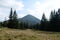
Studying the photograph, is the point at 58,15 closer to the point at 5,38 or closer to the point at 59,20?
the point at 59,20

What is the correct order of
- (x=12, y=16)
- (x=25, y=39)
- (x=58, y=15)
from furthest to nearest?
(x=12, y=16)
(x=58, y=15)
(x=25, y=39)

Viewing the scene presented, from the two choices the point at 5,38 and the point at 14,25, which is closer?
the point at 5,38

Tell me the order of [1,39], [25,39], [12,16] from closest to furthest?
[1,39] < [25,39] < [12,16]

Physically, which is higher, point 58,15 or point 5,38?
point 58,15

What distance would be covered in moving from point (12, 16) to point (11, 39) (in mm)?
86079

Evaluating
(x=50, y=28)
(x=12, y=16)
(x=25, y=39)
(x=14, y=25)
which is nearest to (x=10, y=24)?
(x=14, y=25)

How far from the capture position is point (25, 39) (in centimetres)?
1834

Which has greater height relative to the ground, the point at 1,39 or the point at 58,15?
the point at 58,15

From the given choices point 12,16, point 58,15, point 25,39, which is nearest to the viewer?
point 25,39

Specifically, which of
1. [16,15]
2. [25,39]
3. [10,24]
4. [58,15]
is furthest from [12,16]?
[25,39]

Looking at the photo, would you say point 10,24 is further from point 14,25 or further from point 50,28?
point 50,28

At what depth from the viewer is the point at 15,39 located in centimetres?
1748

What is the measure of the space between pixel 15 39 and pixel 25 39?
4.52ft

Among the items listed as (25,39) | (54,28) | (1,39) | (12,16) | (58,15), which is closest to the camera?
(1,39)
